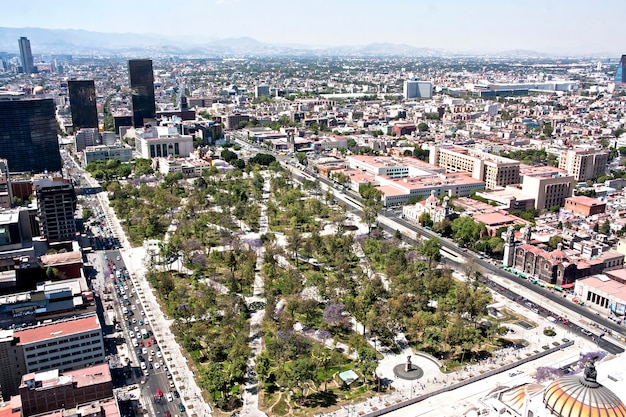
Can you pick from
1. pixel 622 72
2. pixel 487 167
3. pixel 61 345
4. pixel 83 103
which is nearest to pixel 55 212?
pixel 61 345

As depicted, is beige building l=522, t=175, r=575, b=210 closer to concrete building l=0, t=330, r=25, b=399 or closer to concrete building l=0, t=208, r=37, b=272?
concrete building l=0, t=208, r=37, b=272

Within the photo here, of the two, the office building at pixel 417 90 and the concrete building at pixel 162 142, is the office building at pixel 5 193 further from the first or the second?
the office building at pixel 417 90

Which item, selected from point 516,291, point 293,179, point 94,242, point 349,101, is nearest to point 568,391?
point 516,291

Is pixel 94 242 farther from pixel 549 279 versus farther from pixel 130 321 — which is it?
pixel 549 279

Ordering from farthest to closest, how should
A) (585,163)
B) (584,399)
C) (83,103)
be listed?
(83,103) < (585,163) < (584,399)

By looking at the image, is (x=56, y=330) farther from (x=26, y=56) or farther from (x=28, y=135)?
(x=26, y=56)

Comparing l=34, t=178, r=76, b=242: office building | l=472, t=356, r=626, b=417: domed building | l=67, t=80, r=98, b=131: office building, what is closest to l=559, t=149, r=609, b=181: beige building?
l=472, t=356, r=626, b=417: domed building

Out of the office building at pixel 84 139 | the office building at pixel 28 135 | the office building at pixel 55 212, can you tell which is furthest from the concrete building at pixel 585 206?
the office building at pixel 84 139
